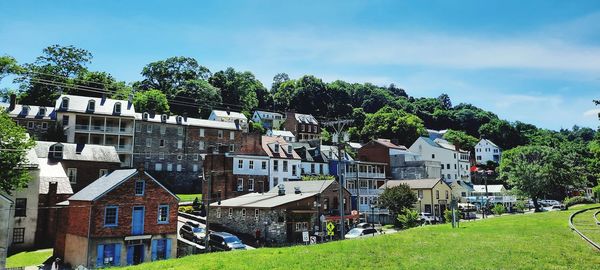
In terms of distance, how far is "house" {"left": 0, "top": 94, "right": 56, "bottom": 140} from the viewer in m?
69.8

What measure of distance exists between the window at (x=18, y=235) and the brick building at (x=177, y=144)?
29306 mm

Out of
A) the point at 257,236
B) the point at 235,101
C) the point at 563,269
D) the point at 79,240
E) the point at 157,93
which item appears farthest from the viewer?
the point at 235,101

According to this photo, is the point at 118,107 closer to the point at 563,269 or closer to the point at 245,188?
the point at 245,188

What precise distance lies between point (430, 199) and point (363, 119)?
82825 millimetres

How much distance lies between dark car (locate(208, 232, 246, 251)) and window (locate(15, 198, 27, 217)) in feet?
60.3

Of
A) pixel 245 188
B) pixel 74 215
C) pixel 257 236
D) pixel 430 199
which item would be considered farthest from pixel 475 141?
pixel 74 215

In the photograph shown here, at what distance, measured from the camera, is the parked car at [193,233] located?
1628 inches

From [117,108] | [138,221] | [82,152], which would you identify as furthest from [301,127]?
[138,221]

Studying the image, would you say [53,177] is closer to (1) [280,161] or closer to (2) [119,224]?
(2) [119,224]

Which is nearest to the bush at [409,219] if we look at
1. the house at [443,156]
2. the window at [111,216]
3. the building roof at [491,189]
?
the window at [111,216]

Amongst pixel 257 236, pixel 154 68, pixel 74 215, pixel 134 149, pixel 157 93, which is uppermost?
pixel 154 68

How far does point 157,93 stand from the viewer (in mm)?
96000

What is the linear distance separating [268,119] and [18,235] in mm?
96364

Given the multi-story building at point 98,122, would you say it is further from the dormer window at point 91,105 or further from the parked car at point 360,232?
the parked car at point 360,232
